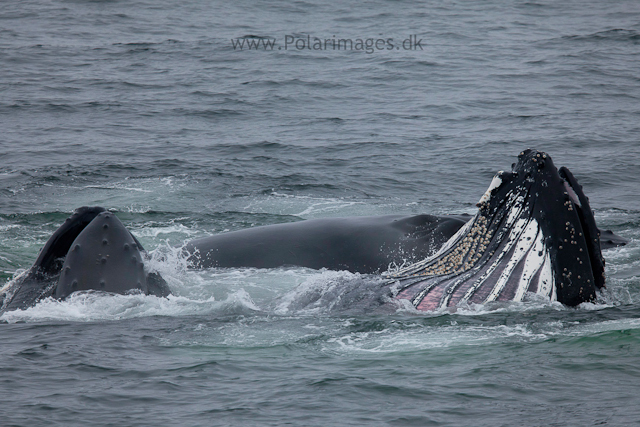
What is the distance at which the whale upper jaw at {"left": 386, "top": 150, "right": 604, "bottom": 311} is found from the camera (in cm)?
671

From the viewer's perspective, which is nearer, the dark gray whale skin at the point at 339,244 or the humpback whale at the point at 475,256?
the humpback whale at the point at 475,256

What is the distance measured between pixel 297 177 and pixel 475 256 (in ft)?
29.7

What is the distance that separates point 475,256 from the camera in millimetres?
7273

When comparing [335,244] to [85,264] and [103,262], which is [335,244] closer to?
[103,262]

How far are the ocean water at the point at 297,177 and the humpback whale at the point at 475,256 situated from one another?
0.19 meters

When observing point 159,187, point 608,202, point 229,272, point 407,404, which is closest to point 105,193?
A: point 159,187

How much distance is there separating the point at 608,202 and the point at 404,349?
28.9 ft

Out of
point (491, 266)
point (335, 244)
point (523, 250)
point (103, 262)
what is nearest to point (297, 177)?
point (335, 244)

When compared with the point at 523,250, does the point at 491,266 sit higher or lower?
lower

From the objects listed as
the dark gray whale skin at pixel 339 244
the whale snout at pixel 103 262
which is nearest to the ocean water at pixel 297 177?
the whale snout at pixel 103 262

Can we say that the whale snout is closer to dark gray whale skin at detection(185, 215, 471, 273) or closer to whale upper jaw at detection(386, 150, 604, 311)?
dark gray whale skin at detection(185, 215, 471, 273)

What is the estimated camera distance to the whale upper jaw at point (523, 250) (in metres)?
6.71

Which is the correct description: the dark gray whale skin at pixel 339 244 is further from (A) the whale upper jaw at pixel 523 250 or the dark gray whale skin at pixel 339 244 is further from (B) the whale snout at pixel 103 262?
(B) the whale snout at pixel 103 262

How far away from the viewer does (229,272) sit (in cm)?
902
